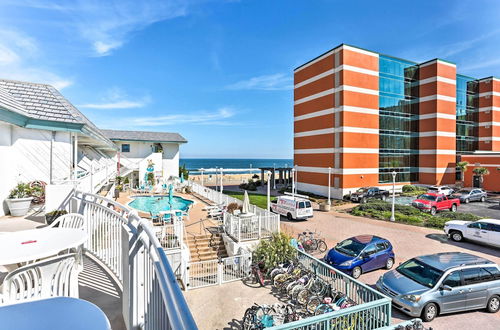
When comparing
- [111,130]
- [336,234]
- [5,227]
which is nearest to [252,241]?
[336,234]

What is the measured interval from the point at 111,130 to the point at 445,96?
4820 cm

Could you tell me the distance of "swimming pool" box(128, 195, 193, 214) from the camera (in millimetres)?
21875

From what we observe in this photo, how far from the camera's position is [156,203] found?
76.5 feet

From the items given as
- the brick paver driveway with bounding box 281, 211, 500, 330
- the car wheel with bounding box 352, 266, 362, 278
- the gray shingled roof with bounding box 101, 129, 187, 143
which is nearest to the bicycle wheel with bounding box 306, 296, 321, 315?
the brick paver driveway with bounding box 281, 211, 500, 330

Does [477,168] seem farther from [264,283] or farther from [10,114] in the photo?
[10,114]

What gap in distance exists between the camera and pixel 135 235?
3.02m

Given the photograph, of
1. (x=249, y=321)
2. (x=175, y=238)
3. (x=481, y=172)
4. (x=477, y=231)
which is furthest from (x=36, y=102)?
(x=481, y=172)

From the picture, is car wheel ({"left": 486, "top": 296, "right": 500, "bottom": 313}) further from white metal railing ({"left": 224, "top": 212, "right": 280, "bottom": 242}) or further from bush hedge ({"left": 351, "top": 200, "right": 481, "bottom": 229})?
bush hedge ({"left": 351, "top": 200, "right": 481, "bottom": 229})

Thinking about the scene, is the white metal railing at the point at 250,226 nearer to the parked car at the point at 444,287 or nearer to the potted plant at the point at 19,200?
the parked car at the point at 444,287

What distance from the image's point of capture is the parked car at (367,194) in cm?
2748

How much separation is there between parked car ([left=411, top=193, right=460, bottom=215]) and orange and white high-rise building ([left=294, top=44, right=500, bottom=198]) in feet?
25.6

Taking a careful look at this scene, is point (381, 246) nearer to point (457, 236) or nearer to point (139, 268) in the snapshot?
point (457, 236)

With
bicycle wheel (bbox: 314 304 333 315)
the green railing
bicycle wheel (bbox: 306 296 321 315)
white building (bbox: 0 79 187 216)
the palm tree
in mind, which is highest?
white building (bbox: 0 79 187 216)

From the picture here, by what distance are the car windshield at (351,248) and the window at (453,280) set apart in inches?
129
